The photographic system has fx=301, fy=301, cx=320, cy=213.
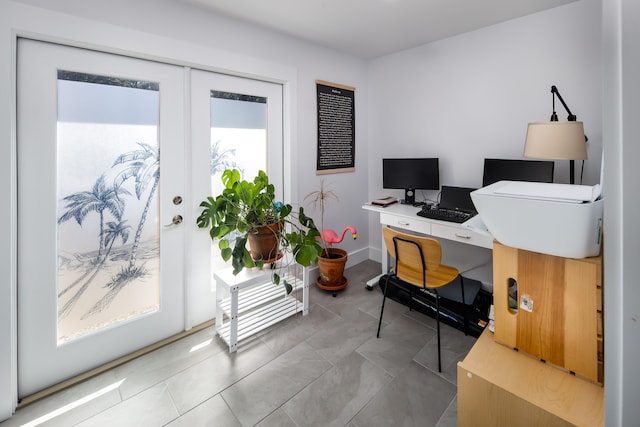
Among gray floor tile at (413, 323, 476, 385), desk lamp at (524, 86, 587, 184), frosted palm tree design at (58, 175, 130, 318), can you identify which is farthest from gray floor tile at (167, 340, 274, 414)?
desk lamp at (524, 86, 587, 184)

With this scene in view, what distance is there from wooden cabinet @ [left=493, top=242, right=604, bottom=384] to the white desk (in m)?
1.19

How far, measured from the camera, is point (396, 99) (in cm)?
326

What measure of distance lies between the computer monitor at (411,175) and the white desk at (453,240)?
0.19 m

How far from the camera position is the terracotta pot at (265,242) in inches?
86.0

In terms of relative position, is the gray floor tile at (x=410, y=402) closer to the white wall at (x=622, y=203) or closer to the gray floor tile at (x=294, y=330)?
the gray floor tile at (x=294, y=330)

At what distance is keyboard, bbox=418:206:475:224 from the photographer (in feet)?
7.91

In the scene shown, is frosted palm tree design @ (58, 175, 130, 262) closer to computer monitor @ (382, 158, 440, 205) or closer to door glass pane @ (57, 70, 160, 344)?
door glass pane @ (57, 70, 160, 344)

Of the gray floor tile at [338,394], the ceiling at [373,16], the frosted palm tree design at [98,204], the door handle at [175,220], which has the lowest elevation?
the gray floor tile at [338,394]

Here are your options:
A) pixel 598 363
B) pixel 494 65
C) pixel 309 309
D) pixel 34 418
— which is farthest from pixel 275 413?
pixel 494 65

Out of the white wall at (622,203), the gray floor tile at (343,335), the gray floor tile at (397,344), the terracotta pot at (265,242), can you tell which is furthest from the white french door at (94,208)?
the white wall at (622,203)

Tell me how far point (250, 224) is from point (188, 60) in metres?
1.21

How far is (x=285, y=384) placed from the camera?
5.83ft

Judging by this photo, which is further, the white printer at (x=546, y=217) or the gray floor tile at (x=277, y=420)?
the gray floor tile at (x=277, y=420)

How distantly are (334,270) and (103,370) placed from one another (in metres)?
1.85
